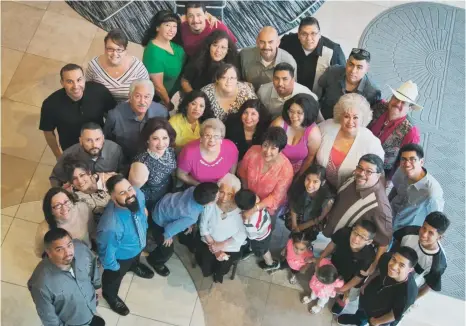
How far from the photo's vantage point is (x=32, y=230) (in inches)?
173

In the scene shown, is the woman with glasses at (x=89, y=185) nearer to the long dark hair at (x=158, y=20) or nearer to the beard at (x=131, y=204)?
the beard at (x=131, y=204)

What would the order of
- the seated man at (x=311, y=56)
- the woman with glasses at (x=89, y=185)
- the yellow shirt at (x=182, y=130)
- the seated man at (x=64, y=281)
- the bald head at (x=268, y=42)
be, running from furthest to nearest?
the seated man at (x=311, y=56) → the bald head at (x=268, y=42) → the yellow shirt at (x=182, y=130) → the woman with glasses at (x=89, y=185) → the seated man at (x=64, y=281)

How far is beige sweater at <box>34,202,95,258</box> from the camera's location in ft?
10.6

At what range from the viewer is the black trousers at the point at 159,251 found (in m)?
3.89

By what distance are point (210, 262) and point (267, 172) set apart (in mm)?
881

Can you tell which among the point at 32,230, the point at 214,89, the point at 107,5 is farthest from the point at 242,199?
the point at 107,5

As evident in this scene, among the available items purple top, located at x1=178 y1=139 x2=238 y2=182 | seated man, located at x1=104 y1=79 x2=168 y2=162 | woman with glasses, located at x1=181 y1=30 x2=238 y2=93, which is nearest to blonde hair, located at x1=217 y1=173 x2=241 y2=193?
purple top, located at x1=178 y1=139 x2=238 y2=182

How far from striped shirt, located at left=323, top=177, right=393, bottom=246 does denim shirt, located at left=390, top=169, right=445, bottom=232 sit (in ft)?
0.63

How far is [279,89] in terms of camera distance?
12.3 ft

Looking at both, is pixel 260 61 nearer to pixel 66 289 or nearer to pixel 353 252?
pixel 353 252

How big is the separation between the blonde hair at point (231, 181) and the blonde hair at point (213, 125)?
0.93ft

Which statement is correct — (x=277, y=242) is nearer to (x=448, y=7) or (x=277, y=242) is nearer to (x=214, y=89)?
(x=214, y=89)

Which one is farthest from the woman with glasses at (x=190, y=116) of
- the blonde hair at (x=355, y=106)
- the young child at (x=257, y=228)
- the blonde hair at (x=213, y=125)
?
the blonde hair at (x=355, y=106)

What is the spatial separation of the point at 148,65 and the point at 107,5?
2.10m
